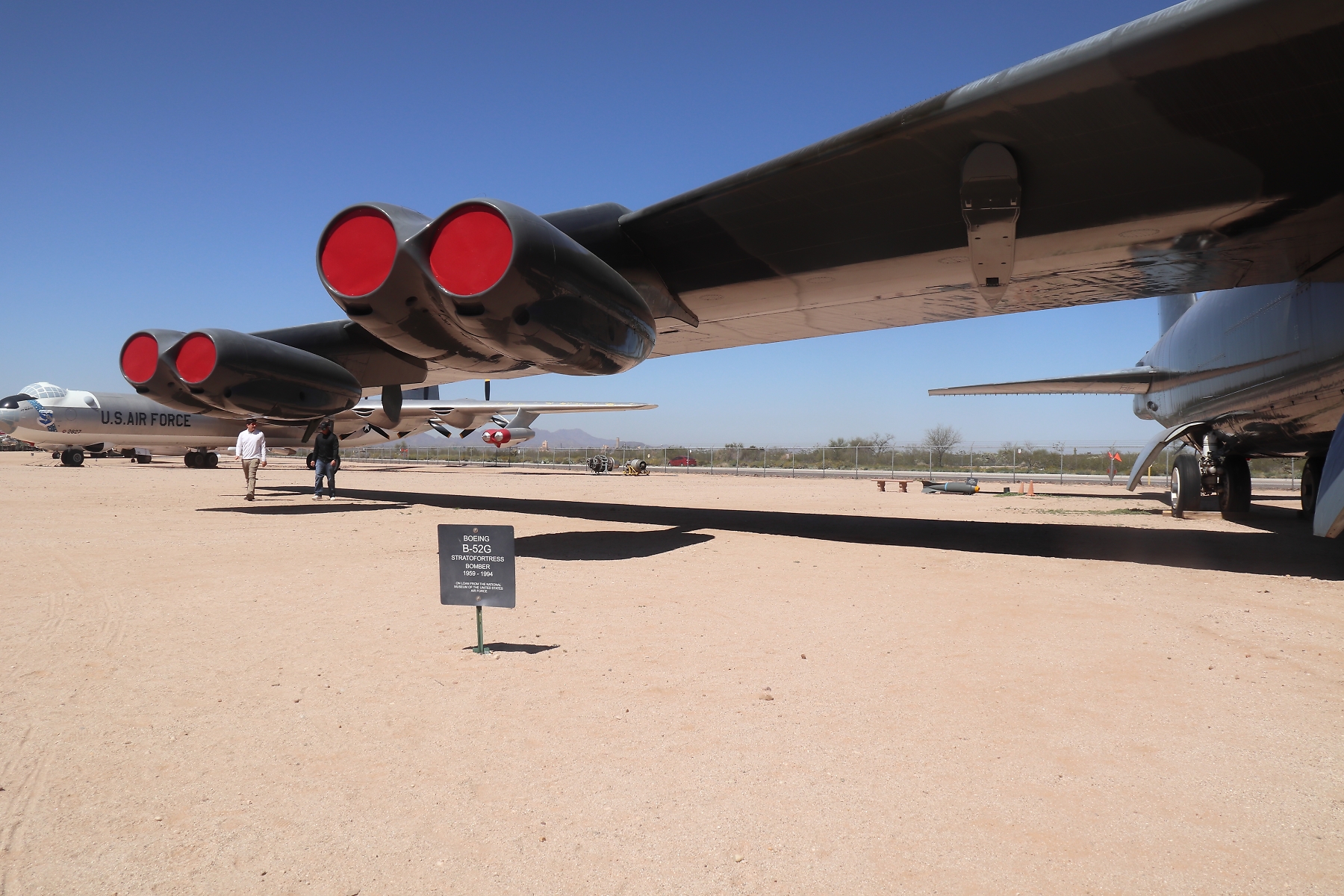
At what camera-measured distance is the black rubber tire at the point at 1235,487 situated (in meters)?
13.1

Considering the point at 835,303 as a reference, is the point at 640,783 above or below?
below

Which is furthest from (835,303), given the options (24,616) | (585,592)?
(24,616)

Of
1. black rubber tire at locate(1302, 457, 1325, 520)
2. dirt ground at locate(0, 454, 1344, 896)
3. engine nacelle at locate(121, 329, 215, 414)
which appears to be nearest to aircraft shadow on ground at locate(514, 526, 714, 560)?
dirt ground at locate(0, 454, 1344, 896)

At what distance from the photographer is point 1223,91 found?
207 inches

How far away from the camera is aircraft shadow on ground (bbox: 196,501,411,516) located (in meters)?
11.9

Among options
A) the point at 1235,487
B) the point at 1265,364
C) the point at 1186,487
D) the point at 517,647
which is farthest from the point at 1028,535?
the point at 517,647

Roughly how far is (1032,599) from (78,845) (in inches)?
228

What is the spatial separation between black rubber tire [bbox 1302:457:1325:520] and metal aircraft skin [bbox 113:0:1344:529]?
295 centimetres

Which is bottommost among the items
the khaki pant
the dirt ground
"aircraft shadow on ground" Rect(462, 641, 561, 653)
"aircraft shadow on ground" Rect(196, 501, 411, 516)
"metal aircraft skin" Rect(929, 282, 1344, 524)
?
the dirt ground

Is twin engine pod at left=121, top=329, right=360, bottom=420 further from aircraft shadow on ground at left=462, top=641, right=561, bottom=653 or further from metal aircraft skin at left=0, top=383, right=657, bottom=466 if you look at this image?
metal aircraft skin at left=0, top=383, right=657, bottom=466

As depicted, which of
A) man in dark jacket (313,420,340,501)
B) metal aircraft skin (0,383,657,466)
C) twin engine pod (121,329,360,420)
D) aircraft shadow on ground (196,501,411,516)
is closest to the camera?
twin engine pod (121,329,360,420)

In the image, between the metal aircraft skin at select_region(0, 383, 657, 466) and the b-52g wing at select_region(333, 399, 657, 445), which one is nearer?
the metal aircraft skin at select_region(0, 383, 657, 466)

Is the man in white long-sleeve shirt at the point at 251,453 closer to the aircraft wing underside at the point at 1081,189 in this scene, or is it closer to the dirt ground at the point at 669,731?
the dirt ground at the point at 669,731

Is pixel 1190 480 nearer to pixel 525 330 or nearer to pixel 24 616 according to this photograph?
pixel 525 330
